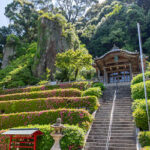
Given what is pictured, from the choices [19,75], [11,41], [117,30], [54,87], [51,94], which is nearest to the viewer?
[51,94]

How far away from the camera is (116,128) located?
10133mm

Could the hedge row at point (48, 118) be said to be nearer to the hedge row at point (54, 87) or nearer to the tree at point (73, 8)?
the hedge row at point (54, 87)

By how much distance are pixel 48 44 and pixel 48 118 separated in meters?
21.0

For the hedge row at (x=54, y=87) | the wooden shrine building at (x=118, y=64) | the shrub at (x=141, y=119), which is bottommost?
the shrub at (x=141, y=119)

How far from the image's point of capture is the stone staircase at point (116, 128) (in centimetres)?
874

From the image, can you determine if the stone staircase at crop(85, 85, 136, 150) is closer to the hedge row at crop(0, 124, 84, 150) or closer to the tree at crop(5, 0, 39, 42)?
the hedge row at crop(0, 124, 84, 150)

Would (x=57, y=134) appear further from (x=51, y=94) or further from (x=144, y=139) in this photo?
(x=51, y=94)

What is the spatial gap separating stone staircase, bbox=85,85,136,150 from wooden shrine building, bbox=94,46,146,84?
7720mm

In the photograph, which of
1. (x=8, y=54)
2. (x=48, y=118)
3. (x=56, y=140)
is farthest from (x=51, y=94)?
(x=8, y=54)

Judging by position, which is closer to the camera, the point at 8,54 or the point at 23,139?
the point at 23,139

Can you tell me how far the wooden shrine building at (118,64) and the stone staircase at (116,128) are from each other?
7720 millimetres

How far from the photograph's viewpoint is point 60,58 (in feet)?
69.8

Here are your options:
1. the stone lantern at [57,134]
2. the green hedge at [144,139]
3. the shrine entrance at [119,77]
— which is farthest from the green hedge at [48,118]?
the shrine entrance at [119,77]

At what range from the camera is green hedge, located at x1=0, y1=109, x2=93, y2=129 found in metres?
10.7
